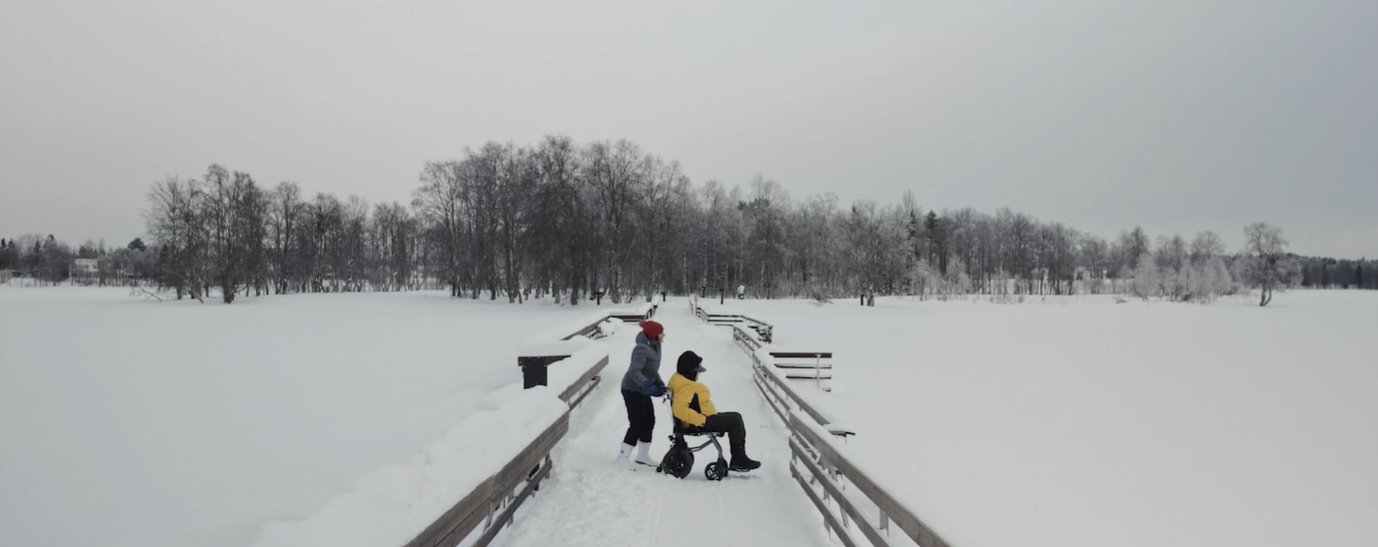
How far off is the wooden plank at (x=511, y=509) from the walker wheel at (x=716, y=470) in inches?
63.2

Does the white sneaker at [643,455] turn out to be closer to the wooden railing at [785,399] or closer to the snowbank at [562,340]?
the wooden railing at [785,399]

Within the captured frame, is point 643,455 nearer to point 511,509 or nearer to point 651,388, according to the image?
point 651,388

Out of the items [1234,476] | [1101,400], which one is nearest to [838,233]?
[1101,400]

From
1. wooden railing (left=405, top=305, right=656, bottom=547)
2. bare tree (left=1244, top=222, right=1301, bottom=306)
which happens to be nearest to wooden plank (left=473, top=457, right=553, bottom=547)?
wooden railing (left=405, top=305, right=656, bottom=547)

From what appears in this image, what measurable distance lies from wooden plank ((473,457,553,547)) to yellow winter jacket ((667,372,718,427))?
1.39 meters

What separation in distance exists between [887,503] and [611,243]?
4625cm

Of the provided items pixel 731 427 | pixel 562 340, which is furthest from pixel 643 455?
pixel 562 340

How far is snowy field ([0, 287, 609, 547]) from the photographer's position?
6.82 meters

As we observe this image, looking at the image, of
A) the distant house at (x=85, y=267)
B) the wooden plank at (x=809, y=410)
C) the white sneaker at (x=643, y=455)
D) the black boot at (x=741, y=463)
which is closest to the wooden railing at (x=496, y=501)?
the white sneaker at (x=643, y=455)

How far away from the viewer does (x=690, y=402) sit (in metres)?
6.84

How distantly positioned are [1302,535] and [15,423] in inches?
787

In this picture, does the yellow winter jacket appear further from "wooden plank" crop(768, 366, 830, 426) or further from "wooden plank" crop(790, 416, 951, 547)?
"wooden plank" crop(790, 416, 951, 547)

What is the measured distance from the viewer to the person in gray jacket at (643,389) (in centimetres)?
723

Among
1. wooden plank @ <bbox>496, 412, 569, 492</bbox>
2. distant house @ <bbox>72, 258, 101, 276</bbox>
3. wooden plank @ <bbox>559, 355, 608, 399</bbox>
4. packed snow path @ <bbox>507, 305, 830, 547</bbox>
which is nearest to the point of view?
wooden plank @ <bbox>496, 412, 569, 492</bbox>
